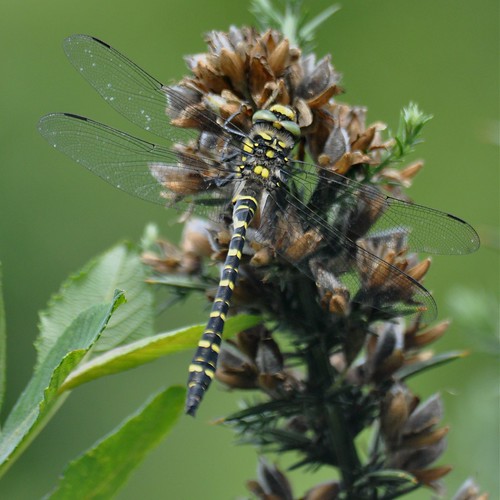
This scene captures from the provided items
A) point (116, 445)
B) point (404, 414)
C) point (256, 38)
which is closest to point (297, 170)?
point (256, 38)

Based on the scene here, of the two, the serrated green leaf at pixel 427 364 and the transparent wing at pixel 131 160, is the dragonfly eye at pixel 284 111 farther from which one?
the serrated green leaf at pixel 427 364

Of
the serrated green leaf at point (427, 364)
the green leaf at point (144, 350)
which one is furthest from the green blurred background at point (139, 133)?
the green leaf at point (144, 350)

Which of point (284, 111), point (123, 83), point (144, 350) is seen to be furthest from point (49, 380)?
point (123, 83)

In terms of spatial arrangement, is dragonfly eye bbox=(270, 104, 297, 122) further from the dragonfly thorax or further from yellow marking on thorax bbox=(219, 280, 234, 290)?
yellow marking on thorax bbox=(219, 280, 234, 290)

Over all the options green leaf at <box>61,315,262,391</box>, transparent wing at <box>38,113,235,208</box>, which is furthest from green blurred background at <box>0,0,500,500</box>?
green leaf at <box>61,315,262,391</box>

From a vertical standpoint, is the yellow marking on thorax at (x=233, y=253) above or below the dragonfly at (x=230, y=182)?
below

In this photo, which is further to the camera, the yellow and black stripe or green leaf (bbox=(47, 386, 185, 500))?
the yellow and black stripe

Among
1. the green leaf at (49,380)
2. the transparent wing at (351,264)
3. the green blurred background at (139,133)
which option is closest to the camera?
the green leaf at (49,380)
